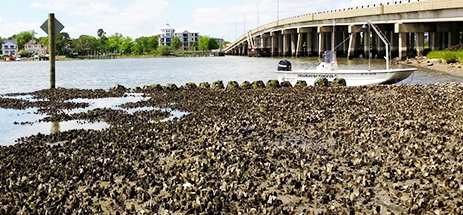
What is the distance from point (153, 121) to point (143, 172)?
7.75 m

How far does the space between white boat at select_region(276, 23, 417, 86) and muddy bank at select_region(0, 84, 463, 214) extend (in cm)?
1088

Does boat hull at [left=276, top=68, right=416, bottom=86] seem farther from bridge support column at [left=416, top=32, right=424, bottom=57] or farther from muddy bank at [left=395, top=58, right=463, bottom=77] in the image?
bridge support column at [left=416, top=32, right=424, bottom=57]

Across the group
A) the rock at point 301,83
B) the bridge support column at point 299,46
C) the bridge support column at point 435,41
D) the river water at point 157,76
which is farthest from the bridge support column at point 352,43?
the rock at point 301,83

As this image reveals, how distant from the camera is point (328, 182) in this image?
9.14 m

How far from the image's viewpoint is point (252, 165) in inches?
413

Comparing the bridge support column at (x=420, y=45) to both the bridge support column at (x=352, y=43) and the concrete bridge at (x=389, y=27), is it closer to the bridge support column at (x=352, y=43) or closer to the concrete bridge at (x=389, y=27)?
the concrete bridge at (x=389, y=27)

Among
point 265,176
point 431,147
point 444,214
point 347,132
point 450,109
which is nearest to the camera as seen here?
point 444,214

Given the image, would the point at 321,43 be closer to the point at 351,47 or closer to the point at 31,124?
the point at 351,47

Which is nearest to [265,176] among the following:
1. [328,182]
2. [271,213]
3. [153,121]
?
[328,182]

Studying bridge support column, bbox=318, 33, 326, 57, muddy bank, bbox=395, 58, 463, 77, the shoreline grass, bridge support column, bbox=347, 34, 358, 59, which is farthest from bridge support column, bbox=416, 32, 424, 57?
bridge support column, bbox=318, 33, 326, 57

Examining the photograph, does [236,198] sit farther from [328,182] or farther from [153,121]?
[153,121]

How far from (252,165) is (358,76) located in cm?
2081

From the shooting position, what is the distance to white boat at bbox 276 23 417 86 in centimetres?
2894

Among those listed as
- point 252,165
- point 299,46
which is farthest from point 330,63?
point 299,46
